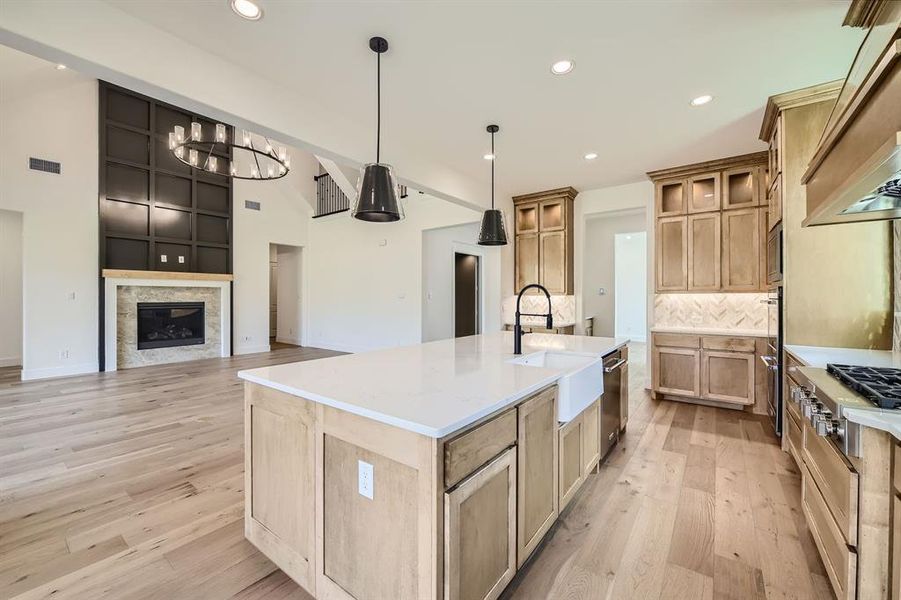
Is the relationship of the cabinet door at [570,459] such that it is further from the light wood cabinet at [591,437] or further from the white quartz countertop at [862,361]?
the white quartz countertop at [862,361]

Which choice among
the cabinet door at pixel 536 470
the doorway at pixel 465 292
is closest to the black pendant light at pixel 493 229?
the cabinet door at pixel 536 470

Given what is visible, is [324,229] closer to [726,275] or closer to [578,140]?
[578,140]

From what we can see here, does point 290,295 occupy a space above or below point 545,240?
below

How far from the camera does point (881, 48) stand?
1306 mm

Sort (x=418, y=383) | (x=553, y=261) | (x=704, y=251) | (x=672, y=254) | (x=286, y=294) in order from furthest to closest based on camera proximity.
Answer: (x=286, y=294) → (x=553, y=261) → (x=672, y=254) → (x=704, y=251) → (x=418, y=383)

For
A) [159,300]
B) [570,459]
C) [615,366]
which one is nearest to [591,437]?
[570,459]

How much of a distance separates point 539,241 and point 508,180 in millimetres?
1098

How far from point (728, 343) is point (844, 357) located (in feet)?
6.18

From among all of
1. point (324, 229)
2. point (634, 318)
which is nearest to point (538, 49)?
point (324, 229)

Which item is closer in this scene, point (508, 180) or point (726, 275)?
point (726, 275)

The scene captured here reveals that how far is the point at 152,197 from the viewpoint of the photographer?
6281 mm

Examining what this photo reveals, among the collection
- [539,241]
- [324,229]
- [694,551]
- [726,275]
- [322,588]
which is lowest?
[694,551]

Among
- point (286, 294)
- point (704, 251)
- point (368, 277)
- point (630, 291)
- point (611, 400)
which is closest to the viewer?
point (611, 400)

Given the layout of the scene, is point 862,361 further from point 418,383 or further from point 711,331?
point 418,383
